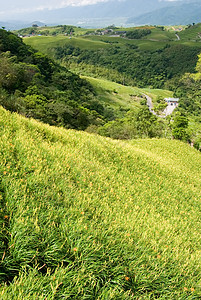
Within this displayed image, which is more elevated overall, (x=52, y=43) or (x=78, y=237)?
(x=52, y=43)

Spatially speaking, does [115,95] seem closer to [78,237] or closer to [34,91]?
[34,91]

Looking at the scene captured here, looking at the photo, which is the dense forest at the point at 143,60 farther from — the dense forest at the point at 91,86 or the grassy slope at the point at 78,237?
the grassy slope at the point at 78,237

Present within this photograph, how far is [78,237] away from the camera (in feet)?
9.43

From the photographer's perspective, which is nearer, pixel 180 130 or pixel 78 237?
pixel 78 237

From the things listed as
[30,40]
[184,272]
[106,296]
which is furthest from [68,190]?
[30,40]

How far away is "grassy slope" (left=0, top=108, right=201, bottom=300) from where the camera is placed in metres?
2.43

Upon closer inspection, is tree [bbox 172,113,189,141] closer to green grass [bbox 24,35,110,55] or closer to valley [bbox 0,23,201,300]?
valley [bbox 0,23,201,300]

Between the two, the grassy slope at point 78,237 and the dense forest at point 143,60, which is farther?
the dense forest at point 143,60

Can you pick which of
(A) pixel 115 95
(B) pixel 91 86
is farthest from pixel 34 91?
(A) pixel 115 95

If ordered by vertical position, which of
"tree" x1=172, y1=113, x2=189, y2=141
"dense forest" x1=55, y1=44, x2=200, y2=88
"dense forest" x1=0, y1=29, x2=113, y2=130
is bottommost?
"tree" x1=172, y1=113, x2=189, y2=141

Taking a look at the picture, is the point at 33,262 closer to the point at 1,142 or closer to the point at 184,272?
the point at 184,272

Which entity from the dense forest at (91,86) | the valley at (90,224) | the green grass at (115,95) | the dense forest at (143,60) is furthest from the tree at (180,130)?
the dense forest at (143,60)

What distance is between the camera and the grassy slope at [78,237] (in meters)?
2.43

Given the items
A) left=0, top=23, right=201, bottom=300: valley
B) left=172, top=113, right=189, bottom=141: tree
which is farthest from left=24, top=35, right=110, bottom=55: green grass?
left=0, top=23, right=201, bottom=300: valley
